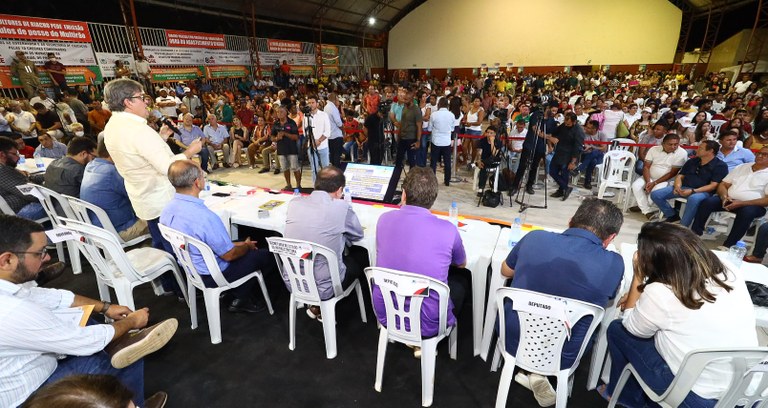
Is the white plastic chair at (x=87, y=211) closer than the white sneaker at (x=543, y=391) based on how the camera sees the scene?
No

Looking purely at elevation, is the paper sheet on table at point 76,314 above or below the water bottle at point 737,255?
below

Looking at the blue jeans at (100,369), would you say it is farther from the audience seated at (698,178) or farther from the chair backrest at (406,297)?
the audience seated at (698,178)

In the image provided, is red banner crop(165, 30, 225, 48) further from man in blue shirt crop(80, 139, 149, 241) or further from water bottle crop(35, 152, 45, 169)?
man in blue shirt crop(80, 139, 149, 241)

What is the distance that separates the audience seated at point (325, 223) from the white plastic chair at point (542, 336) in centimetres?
107

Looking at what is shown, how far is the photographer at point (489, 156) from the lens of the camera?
5062 mm

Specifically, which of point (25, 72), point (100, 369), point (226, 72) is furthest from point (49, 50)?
point (100, 369)

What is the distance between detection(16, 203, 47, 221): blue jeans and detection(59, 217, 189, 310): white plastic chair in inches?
65.4

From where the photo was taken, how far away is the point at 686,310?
1.41 m

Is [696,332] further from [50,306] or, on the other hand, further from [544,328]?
[50,306]

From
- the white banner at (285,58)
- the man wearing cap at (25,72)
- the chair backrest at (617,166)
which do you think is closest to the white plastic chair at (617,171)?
the chair backrest at (617,166)

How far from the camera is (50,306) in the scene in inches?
69.2

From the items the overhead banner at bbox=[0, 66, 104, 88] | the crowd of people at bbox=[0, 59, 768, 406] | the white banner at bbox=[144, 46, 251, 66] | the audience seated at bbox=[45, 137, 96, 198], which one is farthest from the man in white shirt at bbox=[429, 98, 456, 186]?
the white banner at bbox=[144, 46, 251, 66]

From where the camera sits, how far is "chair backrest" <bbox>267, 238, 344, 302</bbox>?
6.82ft

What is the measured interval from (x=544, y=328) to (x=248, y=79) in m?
15.1
